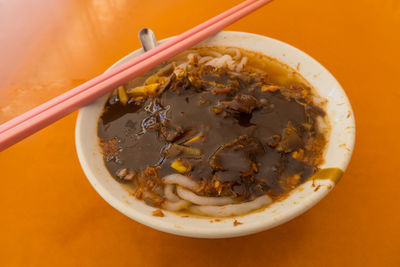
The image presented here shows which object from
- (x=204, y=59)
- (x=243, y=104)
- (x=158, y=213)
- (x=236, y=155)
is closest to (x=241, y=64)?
(x=204, y=59)

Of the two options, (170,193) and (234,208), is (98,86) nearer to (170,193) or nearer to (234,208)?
(170,193)

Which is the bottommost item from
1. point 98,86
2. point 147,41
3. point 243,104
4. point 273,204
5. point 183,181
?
point 273,204

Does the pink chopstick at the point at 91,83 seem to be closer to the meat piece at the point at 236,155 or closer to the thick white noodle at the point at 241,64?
the thick white noodle at the point at 241,64

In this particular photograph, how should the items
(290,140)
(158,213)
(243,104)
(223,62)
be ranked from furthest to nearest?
(223,62), (243,104), (290,140), (158,213)

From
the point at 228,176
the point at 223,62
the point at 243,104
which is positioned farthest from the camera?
the point at 223,62

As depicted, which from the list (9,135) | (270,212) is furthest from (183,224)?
(9,135)

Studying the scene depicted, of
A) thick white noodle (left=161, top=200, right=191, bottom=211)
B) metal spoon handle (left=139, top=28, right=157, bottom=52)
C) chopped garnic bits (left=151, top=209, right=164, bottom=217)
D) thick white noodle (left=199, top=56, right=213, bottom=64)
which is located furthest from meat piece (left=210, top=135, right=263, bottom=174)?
metal spoon handle (left=139, top=28, right=157, bottom=52)

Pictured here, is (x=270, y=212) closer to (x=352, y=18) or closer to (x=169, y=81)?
(x=169, y=81)
